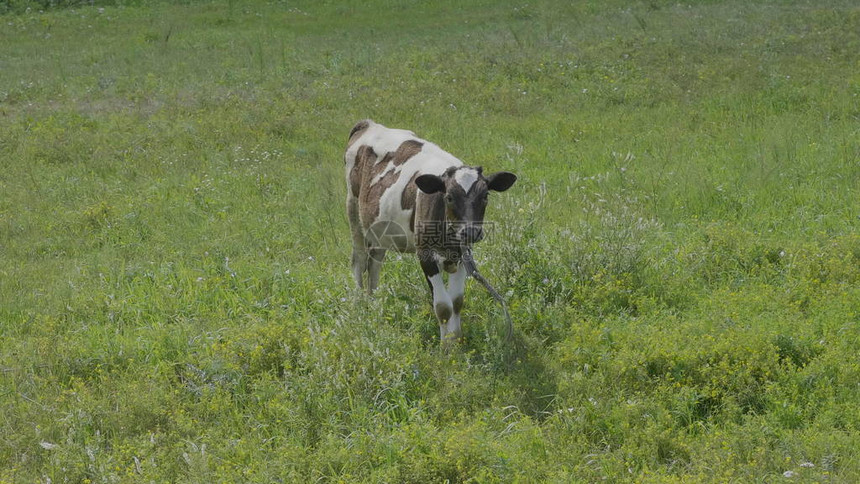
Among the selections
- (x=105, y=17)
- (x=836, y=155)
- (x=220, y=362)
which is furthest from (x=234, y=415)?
(x=105, y=17)

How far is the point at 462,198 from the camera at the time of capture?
6.80 metres

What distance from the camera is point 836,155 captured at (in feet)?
38.2

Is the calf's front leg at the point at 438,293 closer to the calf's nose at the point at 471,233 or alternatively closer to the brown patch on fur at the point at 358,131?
the calf's nose at the point at 471,233

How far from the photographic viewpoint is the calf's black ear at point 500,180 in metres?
7.13

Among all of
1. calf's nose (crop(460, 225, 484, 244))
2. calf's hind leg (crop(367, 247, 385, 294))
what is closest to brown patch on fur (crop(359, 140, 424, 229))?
calf's hind leg (crop(367, 247, 385, 294))

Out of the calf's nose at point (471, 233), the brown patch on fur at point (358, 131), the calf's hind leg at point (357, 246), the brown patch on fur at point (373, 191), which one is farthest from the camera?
the brown patch on fur at point (358, 131)

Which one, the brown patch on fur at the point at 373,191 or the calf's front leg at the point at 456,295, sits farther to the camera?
the brown patch on fur at the point at 373,191

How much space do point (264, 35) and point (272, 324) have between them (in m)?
20.2

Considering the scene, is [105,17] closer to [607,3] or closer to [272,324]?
[607,3]

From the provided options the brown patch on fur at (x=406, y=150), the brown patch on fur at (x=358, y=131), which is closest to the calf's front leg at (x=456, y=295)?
the brown patch on fur at (x=406, y=150)

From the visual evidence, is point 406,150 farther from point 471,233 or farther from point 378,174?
point 471,233

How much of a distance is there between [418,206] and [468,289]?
126 centimetres

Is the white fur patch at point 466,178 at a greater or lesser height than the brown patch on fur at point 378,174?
greater

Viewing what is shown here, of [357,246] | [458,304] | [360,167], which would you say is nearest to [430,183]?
[458,304]
